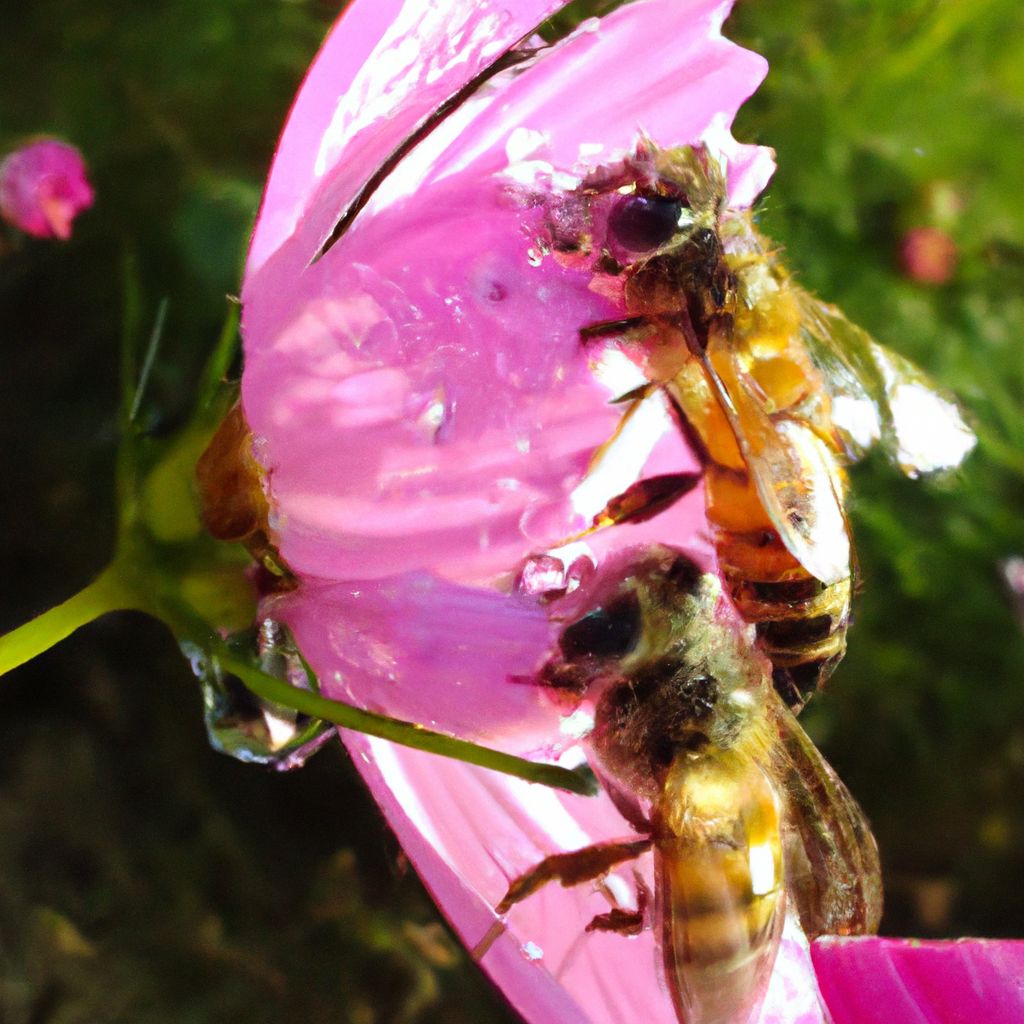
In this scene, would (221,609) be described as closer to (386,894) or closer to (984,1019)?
(984,1019)

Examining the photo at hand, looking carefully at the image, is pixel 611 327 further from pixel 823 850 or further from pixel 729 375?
pixel 823 850

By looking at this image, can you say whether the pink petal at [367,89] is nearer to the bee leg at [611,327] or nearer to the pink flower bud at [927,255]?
the bee leg at [611,327]

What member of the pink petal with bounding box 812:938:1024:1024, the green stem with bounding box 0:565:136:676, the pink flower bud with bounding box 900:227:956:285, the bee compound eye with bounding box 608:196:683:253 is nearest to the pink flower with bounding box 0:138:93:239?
the green stem with bounding box 0:565:136:676

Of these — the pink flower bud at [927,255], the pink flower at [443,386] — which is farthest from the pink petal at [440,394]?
the pink flower bud at [927,255]

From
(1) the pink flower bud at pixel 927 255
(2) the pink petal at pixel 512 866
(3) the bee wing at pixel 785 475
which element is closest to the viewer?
(3) the bee wing at pixel 785 475

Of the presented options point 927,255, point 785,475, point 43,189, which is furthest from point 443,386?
point 927,255

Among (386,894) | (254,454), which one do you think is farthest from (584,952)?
(386,894)

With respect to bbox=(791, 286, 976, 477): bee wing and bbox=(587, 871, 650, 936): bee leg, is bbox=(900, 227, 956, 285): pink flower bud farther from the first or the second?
bbox=(587, 871, 650, 936): bee leg
